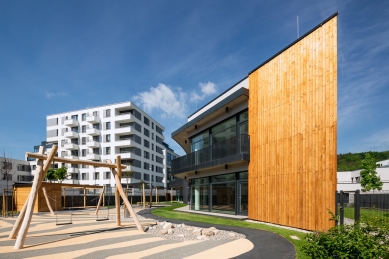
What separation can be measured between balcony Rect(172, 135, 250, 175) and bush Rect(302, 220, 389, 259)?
32.1 feet

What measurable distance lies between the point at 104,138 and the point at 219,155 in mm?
45330

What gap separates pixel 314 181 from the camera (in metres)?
11.7

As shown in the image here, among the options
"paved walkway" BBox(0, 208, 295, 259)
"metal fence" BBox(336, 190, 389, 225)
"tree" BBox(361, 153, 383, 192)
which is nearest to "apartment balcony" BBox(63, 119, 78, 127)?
"paved walkway" BBox(0, 208, 295, 259)

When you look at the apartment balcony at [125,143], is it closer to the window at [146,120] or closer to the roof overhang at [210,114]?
the window at [146,120]

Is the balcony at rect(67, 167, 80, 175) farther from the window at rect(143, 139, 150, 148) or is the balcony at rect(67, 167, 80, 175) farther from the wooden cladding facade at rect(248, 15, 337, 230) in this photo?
the wooden cladding facade at rect(248, 15, 337, 230)

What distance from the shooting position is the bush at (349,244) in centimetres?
577

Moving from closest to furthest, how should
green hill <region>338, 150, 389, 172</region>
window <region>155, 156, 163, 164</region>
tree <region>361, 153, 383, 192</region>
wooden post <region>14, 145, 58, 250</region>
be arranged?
wooden post <region>14, 145, 58, 250</region>, tree <region>361, 153, 383, 192</region>, window <region>155, 156, 163, 164</region>, green hill <region>338, 150, 389, 172</region>

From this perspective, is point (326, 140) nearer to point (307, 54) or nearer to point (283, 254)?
point (307, 54)

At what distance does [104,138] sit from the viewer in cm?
5972

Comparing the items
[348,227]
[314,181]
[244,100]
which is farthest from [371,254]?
[244,100]

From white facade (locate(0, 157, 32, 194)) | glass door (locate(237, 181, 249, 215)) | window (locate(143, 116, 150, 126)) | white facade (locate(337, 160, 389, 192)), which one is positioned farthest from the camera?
window (locate(143, 116, 150, 126))

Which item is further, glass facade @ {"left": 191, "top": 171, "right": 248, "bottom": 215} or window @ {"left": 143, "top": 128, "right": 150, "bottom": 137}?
window @ {"left": 143, "top": 128, "right": 150, "bottom": 137}

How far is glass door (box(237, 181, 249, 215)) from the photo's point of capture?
55.9 ft

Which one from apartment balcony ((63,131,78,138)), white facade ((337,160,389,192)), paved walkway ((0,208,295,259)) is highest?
apartment balcony ((63,131,78,138))
